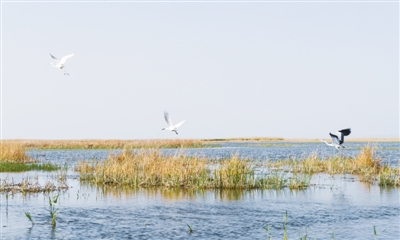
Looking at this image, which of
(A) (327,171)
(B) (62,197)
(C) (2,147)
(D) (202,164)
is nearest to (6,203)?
(B) (62,197)

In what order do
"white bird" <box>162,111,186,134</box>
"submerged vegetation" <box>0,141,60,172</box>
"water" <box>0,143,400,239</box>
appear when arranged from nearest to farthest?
"water" <box>0,143,400,239</box> → "white bird" <box>162,111,186,134</box> → "submerged vegetation" <box>0,141,60,172</box>

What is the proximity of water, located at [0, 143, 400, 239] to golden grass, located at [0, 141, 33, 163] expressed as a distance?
1235 centimetres

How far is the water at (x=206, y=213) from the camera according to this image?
1078cm

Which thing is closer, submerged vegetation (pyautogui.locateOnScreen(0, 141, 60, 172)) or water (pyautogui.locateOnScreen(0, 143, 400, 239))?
water (pyautogui.locateOnScreen(0, 143, 400, 239))

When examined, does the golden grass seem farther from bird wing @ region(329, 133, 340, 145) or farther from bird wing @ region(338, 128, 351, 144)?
bird wing @ region(338, 128, 351, 144)

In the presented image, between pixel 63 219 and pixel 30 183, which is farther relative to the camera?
pixel 30 183

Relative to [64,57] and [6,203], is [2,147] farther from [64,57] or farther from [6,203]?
[6,203]

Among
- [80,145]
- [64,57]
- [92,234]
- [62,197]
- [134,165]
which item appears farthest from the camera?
[80,145]

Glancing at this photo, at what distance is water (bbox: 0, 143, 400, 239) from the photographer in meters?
10.8

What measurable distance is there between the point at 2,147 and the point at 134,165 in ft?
44.4

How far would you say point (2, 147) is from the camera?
97.8 feet

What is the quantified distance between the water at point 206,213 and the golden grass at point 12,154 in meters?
12.4

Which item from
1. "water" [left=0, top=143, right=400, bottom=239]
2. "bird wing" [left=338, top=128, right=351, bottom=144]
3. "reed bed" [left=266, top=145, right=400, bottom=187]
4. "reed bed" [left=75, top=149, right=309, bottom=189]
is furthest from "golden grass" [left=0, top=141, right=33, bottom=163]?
"bird wing" [left=338, top=128, right=351, bottom=144]

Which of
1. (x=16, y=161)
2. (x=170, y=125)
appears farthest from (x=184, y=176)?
(x=16, y=161)
